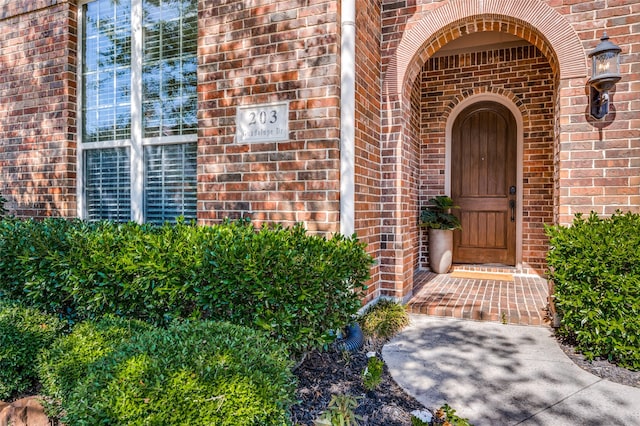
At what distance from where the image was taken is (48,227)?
322 centimetres

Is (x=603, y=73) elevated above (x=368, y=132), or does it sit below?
above

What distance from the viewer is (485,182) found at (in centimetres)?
580

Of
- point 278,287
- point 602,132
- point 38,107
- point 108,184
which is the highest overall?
point 38,107

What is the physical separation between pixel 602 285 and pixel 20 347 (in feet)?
12.1

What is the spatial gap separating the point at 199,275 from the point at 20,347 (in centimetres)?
106

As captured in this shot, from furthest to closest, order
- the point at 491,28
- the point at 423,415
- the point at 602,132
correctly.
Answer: the point at 491,28 → the point at 602,132 → the point at 423,415

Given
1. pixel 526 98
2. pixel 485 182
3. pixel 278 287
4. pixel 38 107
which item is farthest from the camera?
pixel 485 182

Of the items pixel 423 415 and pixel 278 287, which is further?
pixel 278 287

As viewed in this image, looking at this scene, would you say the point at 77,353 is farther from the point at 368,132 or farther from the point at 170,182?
the point at 368,132

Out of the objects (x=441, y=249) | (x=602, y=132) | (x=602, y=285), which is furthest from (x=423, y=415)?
(x=441, y=249)

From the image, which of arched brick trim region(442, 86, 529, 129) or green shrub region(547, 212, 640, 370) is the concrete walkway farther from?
arched brick trim region(442, 86, 529, 129)

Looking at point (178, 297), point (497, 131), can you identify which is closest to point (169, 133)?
point (178, 297)

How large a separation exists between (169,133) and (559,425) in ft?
12.7

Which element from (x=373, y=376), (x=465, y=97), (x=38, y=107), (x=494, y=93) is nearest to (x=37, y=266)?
(x=373, y=376)
